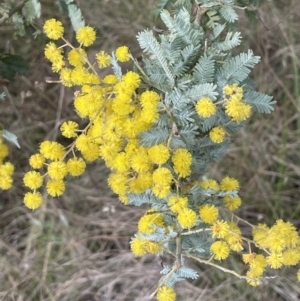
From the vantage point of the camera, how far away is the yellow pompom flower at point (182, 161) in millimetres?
847

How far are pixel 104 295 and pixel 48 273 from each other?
0.19 m

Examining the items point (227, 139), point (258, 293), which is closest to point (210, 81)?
point (227, 139)

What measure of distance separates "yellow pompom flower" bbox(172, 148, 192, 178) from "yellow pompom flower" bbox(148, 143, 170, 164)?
0.02m

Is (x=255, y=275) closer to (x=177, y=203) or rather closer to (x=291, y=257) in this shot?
(x=291, y=257)

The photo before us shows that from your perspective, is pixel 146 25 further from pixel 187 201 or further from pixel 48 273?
pixel 187 201

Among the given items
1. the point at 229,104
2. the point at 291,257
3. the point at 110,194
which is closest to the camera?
the point at 229,104

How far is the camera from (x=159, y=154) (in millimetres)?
835

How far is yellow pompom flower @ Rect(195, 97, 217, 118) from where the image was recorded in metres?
0.80

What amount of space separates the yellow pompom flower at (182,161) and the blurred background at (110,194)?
2.43 ft

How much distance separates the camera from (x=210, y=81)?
876 millimetres

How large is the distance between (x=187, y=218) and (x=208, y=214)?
0.06 m

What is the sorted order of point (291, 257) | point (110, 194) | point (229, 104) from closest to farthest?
point (229, 104)
point (291, 257)
point (110, 194)

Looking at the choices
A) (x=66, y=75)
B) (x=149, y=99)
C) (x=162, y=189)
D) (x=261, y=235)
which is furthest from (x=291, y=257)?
(x=66, y=75)

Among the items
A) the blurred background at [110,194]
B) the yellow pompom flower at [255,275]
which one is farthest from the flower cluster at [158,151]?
the blurred background at [110,194]
